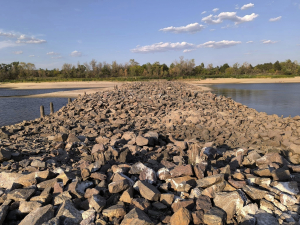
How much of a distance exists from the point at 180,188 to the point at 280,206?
3.96ft

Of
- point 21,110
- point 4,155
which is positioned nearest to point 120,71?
point 21,110

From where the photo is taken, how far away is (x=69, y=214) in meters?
2.43

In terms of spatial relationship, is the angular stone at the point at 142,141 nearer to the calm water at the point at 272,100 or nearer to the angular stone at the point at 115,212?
the angular stone at the point at 115,212

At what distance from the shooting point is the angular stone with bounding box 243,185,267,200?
8.90 ft

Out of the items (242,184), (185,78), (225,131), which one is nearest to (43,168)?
(242,184)

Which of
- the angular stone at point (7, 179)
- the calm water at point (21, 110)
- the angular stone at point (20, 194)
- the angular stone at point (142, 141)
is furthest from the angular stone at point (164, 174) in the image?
the calm water at point (21, 110)

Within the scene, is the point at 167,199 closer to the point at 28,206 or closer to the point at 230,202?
the point at 230,202

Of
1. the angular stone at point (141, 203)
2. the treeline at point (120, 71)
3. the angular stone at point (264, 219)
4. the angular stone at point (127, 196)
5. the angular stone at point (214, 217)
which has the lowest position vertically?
the angular stone at point (264, 219)

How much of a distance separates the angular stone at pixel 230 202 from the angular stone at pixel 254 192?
0.24m

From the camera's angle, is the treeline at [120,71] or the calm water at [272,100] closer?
the calm water at [272,100]

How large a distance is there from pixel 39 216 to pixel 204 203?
189 centimetres

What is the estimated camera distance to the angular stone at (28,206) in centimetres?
263

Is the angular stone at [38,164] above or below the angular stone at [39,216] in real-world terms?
above

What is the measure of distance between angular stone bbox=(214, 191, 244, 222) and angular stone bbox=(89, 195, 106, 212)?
4.46 ft
